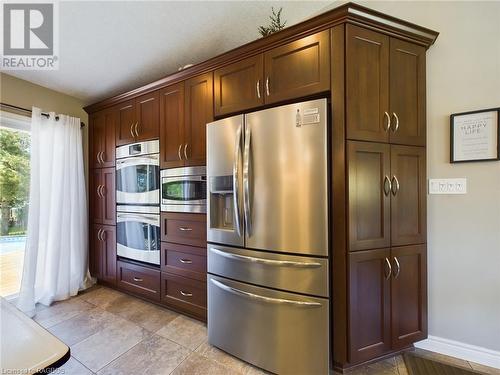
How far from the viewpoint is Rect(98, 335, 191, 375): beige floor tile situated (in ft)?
5.31

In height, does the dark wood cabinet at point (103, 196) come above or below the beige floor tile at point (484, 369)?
above

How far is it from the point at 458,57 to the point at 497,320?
1.84m

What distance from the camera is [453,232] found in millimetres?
1729

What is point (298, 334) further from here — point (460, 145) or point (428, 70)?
point (428, 70)

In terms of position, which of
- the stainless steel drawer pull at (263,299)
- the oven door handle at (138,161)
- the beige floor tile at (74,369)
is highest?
the oven door handle at (138,161)

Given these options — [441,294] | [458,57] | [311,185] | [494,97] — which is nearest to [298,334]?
[311,185]

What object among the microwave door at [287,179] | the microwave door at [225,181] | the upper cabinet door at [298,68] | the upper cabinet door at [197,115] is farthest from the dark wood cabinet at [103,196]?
the upper cabinet door at [298,68]

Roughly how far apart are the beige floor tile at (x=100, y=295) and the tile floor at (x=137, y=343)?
2 cm

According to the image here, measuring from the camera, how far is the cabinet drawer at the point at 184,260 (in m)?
2.09

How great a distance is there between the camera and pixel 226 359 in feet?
5.65

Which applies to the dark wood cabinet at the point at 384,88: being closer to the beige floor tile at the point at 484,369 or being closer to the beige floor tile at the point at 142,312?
the beige floor tile at the point at 484,369

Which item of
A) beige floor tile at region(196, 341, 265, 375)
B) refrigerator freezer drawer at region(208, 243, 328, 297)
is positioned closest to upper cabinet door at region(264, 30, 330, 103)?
refrigerator freezer drawer at region(208, 243, 328, 297)

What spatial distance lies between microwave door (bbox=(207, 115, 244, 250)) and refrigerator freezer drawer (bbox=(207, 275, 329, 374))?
1.17ft

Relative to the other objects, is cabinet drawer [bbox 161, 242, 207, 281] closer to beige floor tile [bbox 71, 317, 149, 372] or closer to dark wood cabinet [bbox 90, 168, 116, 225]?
beige floor tile [bbox 71, 317, 149, 372]
